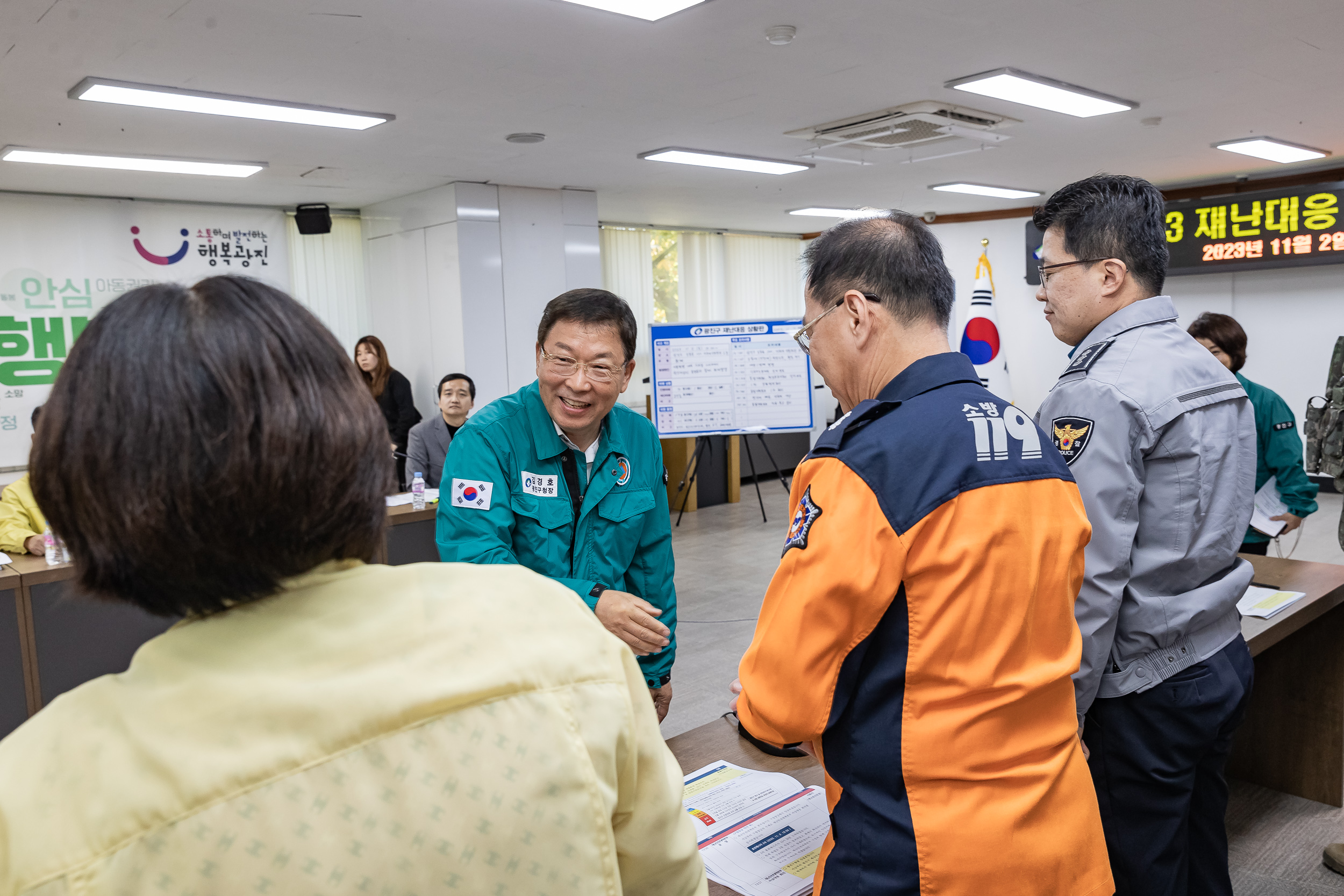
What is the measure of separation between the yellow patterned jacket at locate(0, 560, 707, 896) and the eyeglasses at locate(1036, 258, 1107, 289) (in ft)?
4.38

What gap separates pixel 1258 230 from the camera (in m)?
7.32

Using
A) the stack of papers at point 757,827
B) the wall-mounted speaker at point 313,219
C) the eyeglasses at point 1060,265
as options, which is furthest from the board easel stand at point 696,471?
the stack of papers at point 757,827

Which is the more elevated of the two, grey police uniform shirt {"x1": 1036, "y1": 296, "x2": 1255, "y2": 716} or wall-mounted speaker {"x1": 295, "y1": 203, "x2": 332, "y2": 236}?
wall-mounted speaker {"x1": 295, "y1": 203, "x2": 332, "y2": 236}

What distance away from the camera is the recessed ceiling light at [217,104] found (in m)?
3.90

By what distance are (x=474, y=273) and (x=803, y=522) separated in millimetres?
6240

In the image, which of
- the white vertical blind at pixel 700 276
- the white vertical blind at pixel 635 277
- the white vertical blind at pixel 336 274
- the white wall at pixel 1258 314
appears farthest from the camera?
the white vertical blind at pixel 700 276

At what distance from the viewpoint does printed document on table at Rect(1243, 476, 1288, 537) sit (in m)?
3.22

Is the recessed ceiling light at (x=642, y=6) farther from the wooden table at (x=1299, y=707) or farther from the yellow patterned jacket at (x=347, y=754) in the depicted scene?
the yellow patterned jacket at (x=347, y=754)

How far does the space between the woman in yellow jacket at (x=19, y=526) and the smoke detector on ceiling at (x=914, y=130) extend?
4.36 meters

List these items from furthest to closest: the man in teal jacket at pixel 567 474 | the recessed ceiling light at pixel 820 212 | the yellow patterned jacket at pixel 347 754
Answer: the recessed ceiling light at pixel 820 212
the man in teal jacket at pixel 567 474
the yellow patterned jacket at pixel 347 754

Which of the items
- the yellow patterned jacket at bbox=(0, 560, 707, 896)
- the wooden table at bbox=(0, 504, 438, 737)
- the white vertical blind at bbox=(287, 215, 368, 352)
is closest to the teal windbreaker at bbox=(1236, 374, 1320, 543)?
the wooden table at bbox=(0, 504, 438, 737)

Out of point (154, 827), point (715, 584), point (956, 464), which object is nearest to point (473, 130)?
point (715, 584)

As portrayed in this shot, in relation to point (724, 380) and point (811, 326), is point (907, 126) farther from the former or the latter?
point (811, 326)

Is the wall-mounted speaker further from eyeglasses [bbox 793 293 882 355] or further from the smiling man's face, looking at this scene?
eyeglasses [bbox 793 293 882 355]
